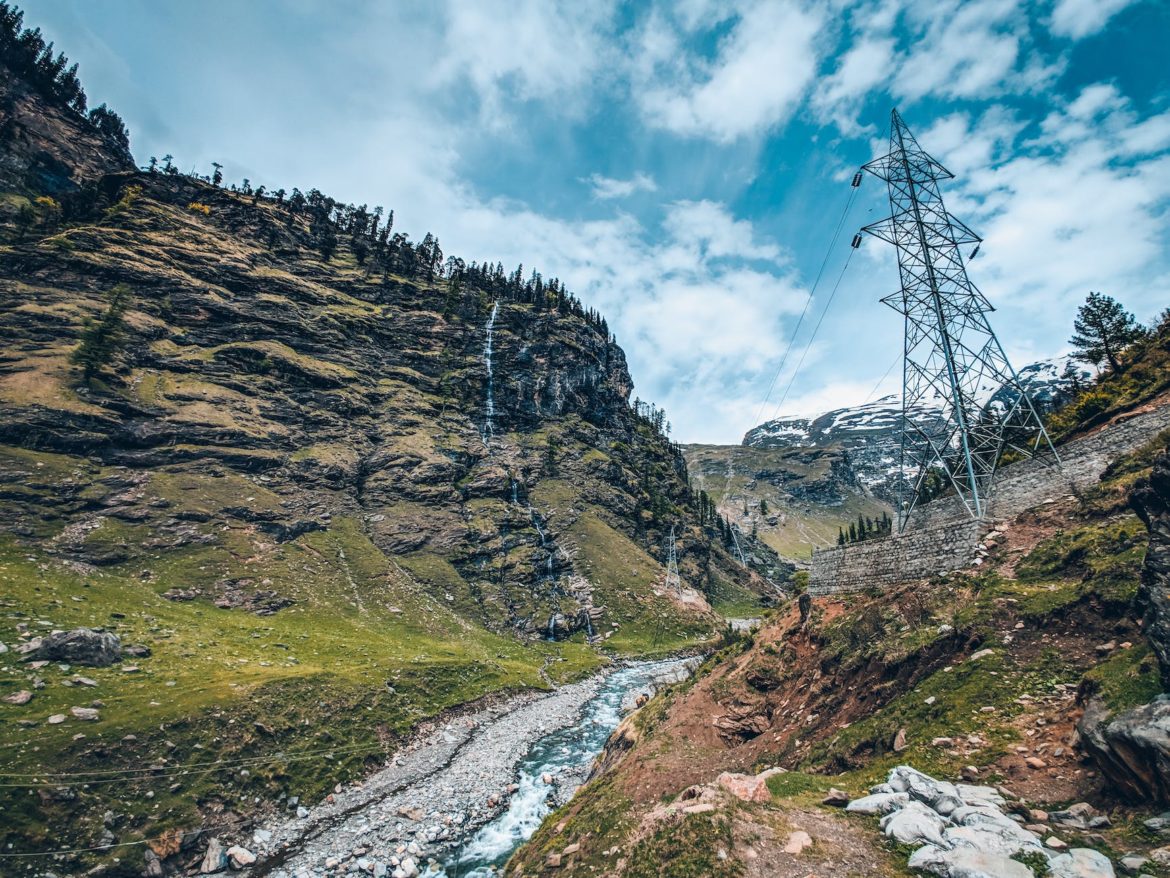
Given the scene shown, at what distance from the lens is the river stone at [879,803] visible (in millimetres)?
12102

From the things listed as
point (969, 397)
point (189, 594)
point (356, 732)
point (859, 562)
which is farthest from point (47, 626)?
point (969, 397)

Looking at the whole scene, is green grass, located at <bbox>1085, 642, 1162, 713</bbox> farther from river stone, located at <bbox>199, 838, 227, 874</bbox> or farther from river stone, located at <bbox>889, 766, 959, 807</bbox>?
river stone, located at <bbox>199, 838, 227, 874</bbox>

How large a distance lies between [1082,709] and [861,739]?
6448mm

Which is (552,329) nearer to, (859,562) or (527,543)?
(527,543)

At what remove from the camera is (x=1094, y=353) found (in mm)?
54906

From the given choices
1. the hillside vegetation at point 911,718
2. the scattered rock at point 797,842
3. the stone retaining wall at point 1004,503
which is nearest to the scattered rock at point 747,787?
the hillside vegetation at point 911,718

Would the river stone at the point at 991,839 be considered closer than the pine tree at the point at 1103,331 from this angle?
Yes

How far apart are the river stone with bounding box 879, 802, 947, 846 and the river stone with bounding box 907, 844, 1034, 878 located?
42 cm

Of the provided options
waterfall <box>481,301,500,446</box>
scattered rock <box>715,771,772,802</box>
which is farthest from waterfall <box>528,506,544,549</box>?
scattered rock <box>715,771,772,802</box>

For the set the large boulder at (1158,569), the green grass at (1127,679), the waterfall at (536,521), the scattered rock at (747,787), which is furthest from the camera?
the waterfall at (536,521)

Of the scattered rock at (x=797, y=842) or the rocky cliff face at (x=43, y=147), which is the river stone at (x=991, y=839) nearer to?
the scattered rock at (x=797, y=842)

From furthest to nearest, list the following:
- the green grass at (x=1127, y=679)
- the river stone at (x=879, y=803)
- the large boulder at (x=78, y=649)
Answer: the large boulder at (x=78, y=649)
the river stone at (x=879, y=803)
the green grass at (x=1127, y=679)

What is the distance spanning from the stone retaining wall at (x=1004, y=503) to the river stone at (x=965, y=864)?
14307mm

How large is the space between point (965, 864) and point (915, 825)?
6.23ft
